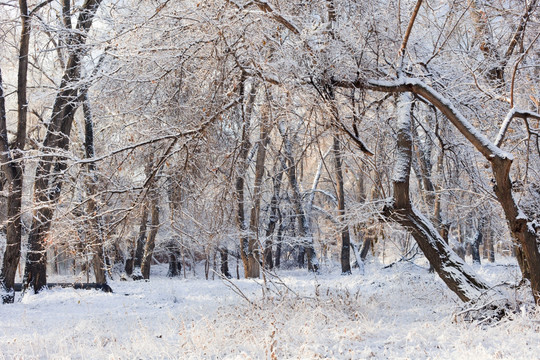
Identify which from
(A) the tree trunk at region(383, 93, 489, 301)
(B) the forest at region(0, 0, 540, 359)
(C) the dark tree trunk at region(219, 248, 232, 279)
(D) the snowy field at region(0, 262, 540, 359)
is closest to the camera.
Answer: (D) the snowy field at region(0, 262, 540, 359)

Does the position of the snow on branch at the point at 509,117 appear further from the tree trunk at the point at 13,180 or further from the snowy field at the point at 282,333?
the tree trunk at the point at 13,180

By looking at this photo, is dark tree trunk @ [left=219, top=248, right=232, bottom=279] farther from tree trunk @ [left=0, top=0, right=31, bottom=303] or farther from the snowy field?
the snowy field

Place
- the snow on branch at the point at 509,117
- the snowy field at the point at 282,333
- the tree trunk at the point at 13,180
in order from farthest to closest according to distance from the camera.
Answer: the tree trunk at the point at 13,180 → the snow on branch at the point at 509,117 → the snowy field at the point at 282,333

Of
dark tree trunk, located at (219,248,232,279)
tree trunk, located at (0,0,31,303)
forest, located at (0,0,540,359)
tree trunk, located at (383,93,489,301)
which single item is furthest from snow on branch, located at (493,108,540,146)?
dark tree trunk, located at (219,248,232,279)

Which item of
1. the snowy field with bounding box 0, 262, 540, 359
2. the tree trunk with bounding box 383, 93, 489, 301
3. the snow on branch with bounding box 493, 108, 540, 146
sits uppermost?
the snow on branch with bounding box 493, 108, 540, 146

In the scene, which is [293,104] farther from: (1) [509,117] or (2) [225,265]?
(2) [225,265]

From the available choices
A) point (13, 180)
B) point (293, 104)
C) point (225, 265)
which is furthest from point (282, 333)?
point (225, 265)

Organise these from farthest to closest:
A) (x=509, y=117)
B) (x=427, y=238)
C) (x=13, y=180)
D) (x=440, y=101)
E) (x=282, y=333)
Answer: (x=13, y=180)
(x=427, y=238)
(x=440, y=101)
(x=509, y=117)
(x=282, y=333)

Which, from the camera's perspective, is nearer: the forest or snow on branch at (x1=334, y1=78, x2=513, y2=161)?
the forest

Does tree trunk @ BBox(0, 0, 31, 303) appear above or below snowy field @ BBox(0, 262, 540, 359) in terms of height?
above

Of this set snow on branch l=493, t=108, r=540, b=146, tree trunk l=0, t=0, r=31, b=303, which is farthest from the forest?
tree trunk l=0, t=0, r=31, b=303

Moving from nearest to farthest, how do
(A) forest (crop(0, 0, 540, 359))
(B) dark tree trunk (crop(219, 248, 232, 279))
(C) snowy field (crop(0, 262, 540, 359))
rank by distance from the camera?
(C) snowy field (crop(0, 262, 540, 359))
(A) forest (crop(0, 0, 540, 359))
(B) dark tree trunk (crop(219, 248, 232, 279))

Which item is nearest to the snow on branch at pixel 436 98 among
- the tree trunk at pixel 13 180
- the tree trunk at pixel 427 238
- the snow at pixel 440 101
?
the snow at pixel 440 101

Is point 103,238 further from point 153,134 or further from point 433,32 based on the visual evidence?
point 433,32
